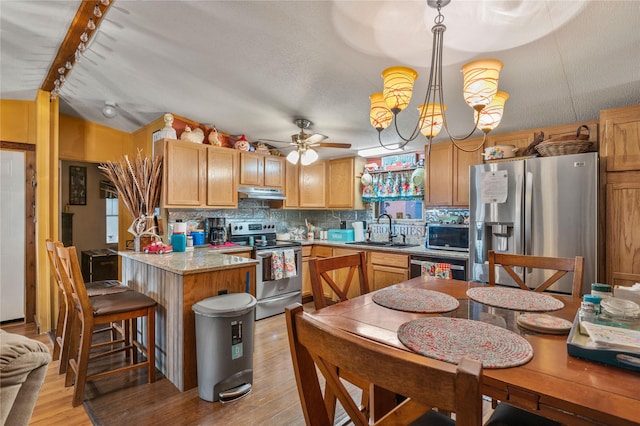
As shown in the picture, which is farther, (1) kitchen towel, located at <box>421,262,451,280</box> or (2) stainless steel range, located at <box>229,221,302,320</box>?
(2) stainless steel range, located at <box>229,221,302,320</box>

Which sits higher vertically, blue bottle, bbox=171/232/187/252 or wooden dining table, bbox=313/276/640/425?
blue bottle, bbox=171/232/187/252

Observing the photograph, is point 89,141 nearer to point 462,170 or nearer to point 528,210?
→ point 462,170

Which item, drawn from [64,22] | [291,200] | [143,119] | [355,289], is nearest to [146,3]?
[64,22]

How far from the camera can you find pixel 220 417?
6.26 feet

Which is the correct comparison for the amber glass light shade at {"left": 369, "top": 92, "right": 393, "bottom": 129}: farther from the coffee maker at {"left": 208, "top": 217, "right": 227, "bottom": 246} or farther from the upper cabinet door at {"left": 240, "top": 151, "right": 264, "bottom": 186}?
the coffee maker at {"left": 208, "top": 217, "right": 227, "bottom": 246}

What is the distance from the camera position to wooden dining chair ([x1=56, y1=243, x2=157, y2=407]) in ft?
6.56

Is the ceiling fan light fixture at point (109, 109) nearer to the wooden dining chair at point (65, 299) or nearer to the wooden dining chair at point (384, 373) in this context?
the wooden dining chair at point (65, 299)

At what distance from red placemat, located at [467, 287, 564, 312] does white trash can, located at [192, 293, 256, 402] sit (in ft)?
4.73

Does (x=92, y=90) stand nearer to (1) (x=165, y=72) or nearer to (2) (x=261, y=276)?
(1) (x=165, y=72)

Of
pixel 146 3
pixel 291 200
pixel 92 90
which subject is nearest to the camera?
pixel 146 3

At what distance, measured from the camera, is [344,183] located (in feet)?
15.3

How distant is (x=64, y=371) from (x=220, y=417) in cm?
143

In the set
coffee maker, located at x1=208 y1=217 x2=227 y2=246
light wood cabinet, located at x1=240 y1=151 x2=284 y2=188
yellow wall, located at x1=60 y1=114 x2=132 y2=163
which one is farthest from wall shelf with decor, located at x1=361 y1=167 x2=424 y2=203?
yellow wall, located at x1=60 y1=114 x2=132 y2=163

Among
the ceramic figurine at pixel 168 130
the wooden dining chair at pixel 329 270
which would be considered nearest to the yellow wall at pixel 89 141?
the ceramic figurine at pixel 168 130
